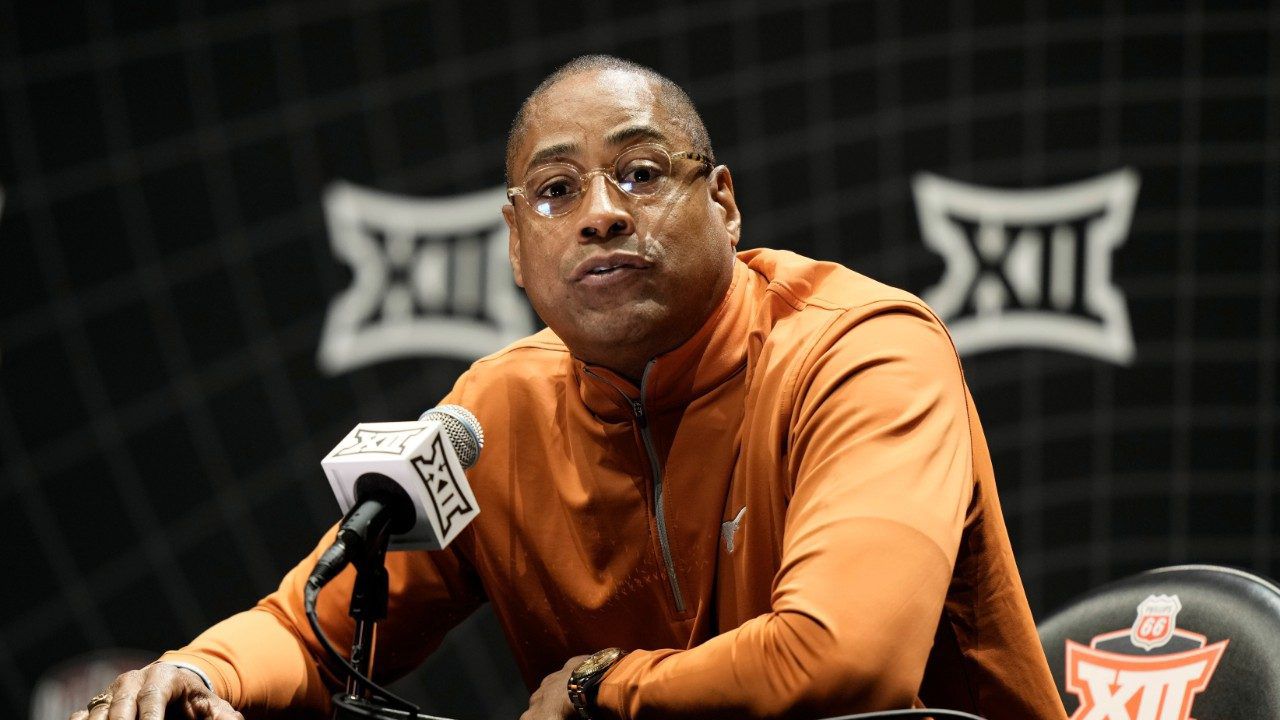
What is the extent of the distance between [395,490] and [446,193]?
222cm

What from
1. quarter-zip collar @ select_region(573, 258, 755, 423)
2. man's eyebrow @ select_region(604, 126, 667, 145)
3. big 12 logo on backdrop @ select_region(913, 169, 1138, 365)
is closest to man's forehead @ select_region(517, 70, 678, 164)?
man's eyebrow @ select_region(604, 126, 667, 145)

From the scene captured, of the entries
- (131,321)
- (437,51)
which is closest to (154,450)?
(131,321)

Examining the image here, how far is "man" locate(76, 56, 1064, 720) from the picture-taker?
4.92 ft

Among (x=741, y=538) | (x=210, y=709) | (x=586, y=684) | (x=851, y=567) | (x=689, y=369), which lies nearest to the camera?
(x=851, y=567)

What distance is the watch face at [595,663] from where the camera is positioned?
1553mm

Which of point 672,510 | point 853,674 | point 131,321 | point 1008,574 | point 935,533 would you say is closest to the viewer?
point 853,674

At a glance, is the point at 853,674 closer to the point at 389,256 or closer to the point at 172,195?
the point at 389,256

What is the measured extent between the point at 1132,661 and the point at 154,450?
269 cm

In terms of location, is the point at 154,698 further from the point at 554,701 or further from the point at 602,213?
the point at 602,213

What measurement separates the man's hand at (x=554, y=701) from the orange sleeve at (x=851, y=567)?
0.17 ft

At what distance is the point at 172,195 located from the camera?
11.6 feet

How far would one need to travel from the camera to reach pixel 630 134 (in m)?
1.90

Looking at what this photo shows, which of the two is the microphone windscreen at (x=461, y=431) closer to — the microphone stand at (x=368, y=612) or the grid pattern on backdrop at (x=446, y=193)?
the microphone stand at (x=368, y=612)

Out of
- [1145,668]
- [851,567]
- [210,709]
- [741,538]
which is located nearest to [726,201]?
[741,538]
